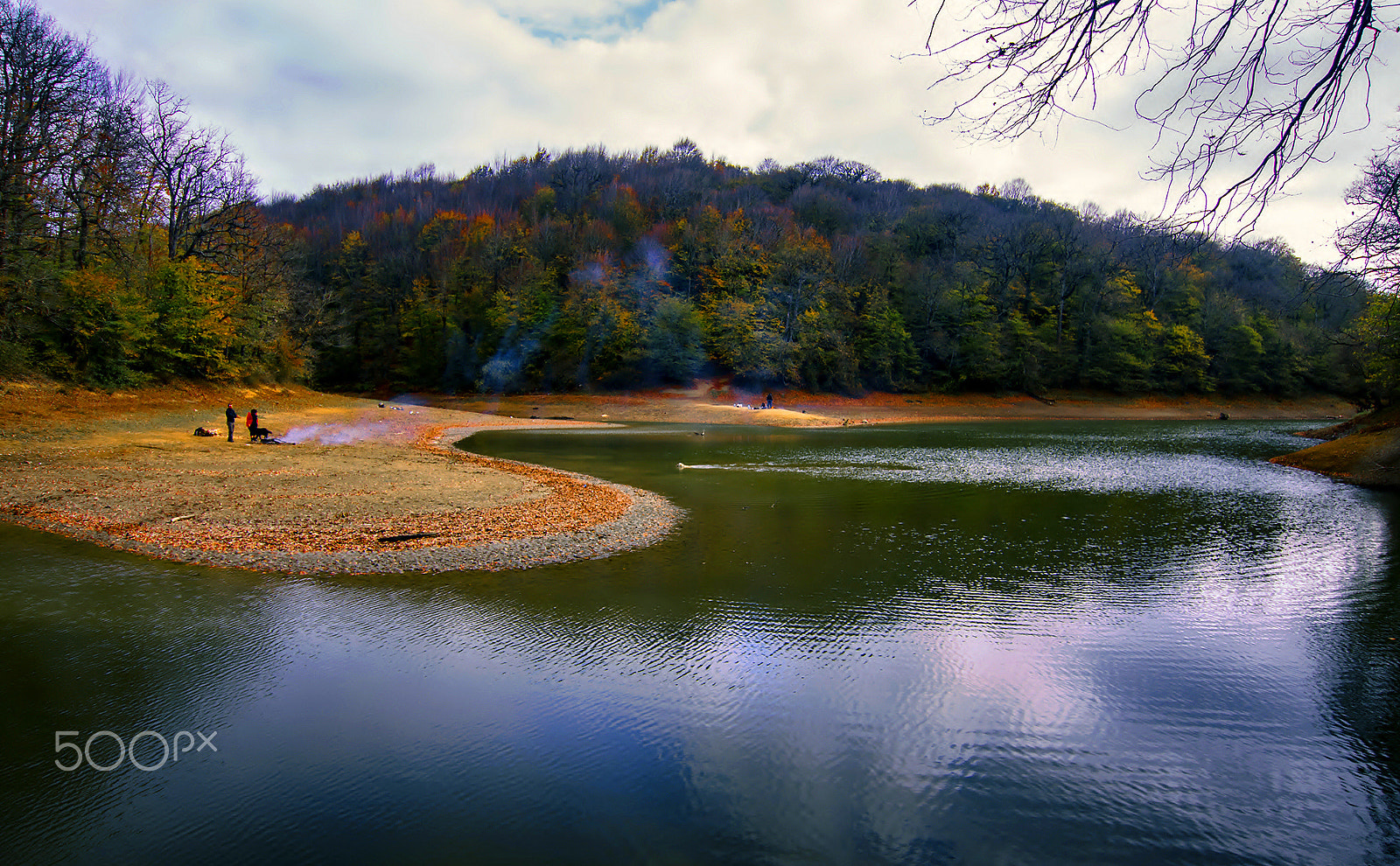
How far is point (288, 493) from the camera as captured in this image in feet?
46.0

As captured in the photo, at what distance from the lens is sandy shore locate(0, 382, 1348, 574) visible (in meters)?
10.7

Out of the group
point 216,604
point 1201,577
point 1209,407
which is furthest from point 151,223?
point 1209,407

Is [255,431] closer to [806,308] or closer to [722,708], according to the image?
[722,708]

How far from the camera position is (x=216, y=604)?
8297 millimetres

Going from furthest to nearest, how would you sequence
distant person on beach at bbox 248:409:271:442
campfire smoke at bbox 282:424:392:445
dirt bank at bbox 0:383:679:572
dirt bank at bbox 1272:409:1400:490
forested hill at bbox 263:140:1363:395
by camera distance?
1. forested hill at bbox 263:140:1363:395
2. campfire smoke at bbox 282:424:392:445
3. distant person on beach at bbox 248:409:271:442
4. dirt bank at bbox 1272:409:1400:490
5. dirt bank at bbox 0:383:679:572

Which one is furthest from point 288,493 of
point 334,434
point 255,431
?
point 334,434

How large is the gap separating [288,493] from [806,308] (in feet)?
180

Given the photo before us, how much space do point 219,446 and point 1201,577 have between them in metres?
24.4

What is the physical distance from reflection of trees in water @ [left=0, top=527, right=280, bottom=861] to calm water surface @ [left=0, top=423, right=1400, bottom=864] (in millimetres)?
35

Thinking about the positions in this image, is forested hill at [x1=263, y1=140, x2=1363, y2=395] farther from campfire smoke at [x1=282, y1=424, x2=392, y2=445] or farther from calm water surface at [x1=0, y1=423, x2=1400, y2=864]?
calm water surface at [x1=0, y1=423, x2=1400, y2=864]

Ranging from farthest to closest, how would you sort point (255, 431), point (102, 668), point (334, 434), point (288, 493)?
point (334, 434), point (255, 431), point (288, 493), point (102, 668)

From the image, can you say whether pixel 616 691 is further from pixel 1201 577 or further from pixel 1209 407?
pixel 1209 407

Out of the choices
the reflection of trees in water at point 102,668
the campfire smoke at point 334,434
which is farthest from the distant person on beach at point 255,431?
the reflection of trees in water at point 102,668

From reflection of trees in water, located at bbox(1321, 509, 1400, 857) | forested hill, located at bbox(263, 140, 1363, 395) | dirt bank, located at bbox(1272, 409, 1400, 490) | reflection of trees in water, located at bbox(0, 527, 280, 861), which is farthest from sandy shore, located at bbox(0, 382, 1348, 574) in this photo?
forested hill, located at bbox(263, 140, 1363, 395)
